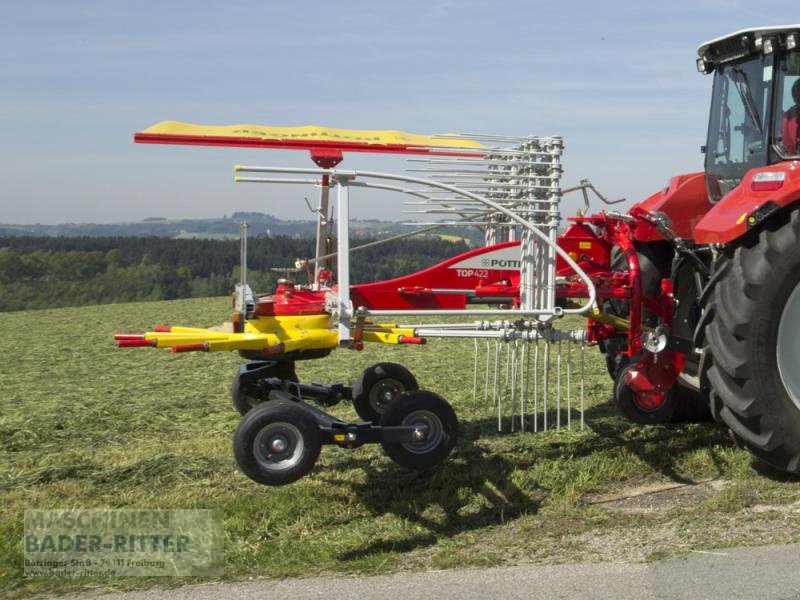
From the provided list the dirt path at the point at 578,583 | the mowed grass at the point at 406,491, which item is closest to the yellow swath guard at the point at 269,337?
the mowed grass at the point at 406,491

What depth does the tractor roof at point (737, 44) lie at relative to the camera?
482 cm

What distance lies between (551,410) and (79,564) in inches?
146

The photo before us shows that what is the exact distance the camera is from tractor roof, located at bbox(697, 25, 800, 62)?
4816 millimetres

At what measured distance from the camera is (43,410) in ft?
22.3

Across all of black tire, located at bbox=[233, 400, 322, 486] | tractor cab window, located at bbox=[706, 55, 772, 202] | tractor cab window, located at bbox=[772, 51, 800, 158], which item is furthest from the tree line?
tractor cab window, located at bbox=[772, 51, 800, 158]

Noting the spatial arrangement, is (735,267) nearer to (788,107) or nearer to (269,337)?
(788,107)

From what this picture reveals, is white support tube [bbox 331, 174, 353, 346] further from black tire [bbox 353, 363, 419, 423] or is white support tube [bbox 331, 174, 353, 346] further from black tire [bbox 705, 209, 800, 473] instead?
black tire [bbox 705, 209, 800, 473]

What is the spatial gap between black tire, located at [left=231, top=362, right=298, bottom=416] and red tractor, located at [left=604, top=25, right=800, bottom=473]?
196 centimetres

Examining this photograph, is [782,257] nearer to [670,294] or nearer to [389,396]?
[670,294]

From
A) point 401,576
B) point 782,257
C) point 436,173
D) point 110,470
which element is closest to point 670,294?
point 782,257

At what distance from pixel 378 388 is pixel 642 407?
167cm

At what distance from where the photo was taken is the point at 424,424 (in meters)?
4.60

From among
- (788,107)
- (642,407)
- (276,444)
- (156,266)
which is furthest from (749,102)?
(156,266)

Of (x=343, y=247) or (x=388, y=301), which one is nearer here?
(x=343, y=247)
